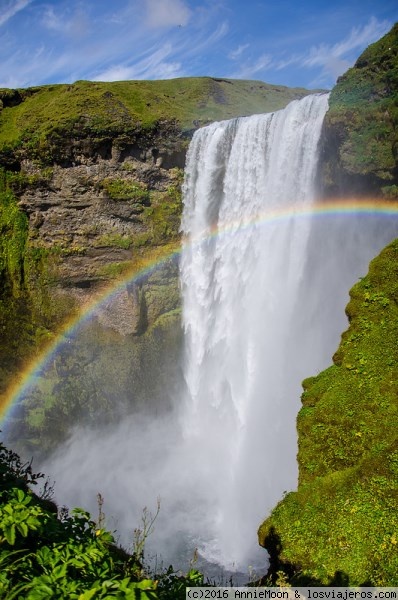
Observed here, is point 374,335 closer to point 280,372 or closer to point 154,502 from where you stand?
point 280,372

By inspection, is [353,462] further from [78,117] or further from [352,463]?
[78,117]

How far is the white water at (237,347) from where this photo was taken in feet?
51.3

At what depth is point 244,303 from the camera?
69.9 ft

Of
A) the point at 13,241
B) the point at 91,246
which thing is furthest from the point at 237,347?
the point at 13,241

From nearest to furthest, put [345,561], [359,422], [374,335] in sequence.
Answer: [345,561] → [359,422] → [374,335]

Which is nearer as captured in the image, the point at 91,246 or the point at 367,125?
the point at 367,125

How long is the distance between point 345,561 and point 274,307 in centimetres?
1347

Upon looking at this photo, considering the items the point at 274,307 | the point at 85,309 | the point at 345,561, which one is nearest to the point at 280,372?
the point at 274,307

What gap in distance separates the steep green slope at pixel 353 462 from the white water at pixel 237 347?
19.1 feet

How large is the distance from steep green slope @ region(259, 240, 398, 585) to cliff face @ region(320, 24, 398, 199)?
573cm

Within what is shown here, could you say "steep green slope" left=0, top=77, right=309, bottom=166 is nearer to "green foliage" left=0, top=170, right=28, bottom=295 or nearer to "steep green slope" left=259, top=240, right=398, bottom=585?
"green foliage" left=0, top=170, right=28, bottom=295

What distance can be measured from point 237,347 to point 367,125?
1161cm

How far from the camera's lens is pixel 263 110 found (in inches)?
1726

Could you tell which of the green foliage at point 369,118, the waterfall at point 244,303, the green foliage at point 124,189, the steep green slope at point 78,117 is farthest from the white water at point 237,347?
the steep green slope at point 78,117
